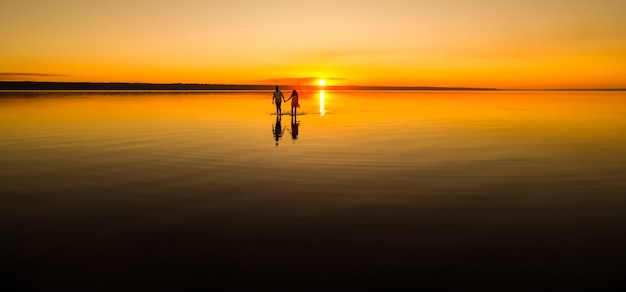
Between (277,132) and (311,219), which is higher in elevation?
(277,132)

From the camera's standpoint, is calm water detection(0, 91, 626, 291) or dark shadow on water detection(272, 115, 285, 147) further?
dark shadow on water detection(272, 115, 285, 147)

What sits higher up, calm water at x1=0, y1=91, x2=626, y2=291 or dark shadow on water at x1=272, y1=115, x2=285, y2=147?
dark shadow on water at x1=272, y1=115, x2=285, y2=147

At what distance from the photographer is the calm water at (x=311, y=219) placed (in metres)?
5.50

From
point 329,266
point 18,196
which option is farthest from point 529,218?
point 18,196

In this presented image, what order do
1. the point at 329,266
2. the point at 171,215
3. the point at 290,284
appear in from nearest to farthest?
the point at 290,284, the point at 329,266, the point at 171,215

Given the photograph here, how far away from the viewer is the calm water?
5500mm

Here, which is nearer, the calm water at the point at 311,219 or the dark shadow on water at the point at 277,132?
the calm water at the point at 311,219

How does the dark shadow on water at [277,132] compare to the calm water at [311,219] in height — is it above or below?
above

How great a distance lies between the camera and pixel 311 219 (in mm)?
7711

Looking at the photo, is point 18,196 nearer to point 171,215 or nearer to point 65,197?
point 65,197

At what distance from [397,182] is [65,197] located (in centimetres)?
808

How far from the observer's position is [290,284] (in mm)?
5266

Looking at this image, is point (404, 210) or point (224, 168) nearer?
point (404, 210)

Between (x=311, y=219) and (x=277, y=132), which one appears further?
(x=277, y=132)
